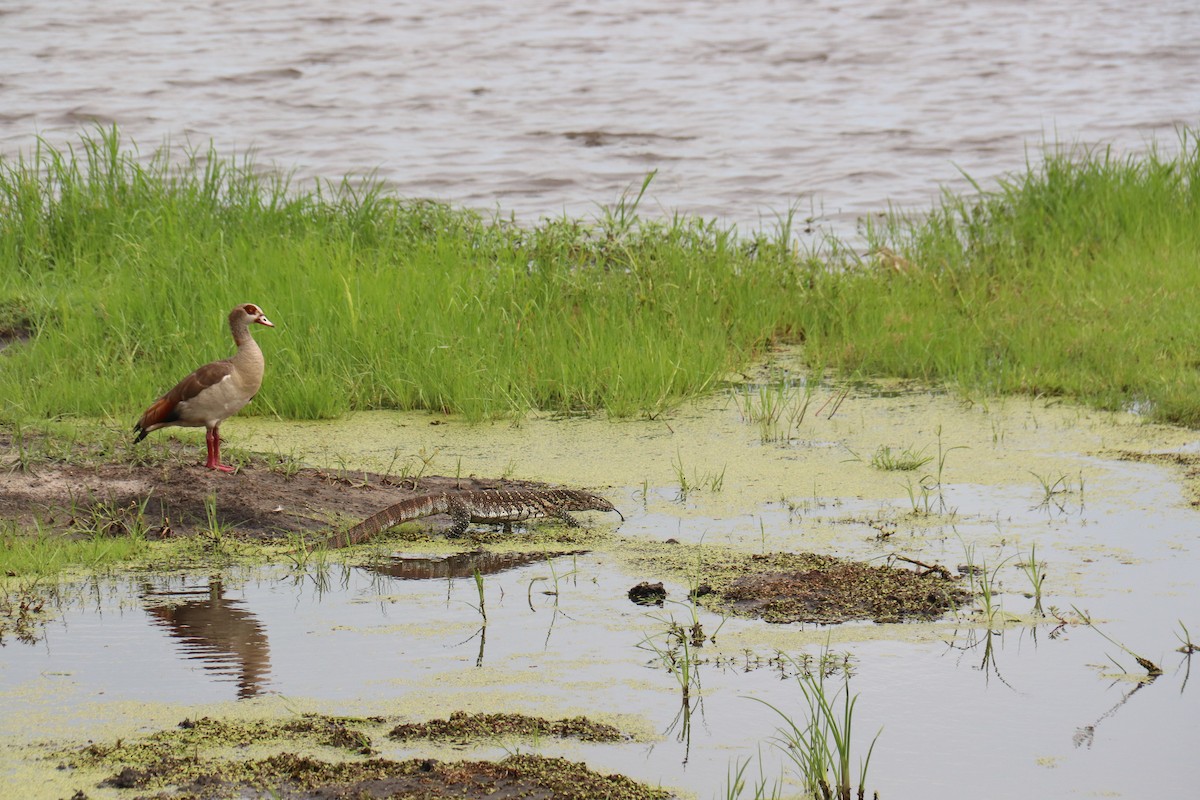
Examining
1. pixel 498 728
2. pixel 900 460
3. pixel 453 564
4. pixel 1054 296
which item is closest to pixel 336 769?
pixel 498 728

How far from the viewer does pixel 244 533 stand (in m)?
5.45

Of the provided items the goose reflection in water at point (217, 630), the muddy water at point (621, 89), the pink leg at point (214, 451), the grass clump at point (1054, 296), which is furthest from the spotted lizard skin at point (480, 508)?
the muddy water at point (621, 89)

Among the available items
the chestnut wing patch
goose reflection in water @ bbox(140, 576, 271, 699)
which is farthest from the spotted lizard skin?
the chestnut wing patch

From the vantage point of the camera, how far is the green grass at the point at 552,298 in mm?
7371

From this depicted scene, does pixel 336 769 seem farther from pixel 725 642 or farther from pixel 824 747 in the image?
pixel 725 642

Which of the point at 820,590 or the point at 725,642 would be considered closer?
the point at 725,642

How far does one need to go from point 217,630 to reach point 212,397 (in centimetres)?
148

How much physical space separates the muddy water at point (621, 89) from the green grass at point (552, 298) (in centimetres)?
297

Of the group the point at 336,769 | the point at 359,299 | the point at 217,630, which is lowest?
the point at 217,630

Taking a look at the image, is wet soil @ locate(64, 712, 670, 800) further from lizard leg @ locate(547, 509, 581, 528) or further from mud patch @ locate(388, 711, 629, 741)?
lizard leg @ locate(547, 509, 581, 528)

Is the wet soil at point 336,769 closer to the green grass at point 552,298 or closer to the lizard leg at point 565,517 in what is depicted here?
the lizard leg at point 565,517

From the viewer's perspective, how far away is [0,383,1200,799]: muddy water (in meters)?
3.70

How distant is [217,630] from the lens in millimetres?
4484

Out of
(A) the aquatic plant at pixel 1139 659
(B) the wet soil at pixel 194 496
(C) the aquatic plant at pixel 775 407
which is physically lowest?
(C) the aquatic plant at pixel 775 407
